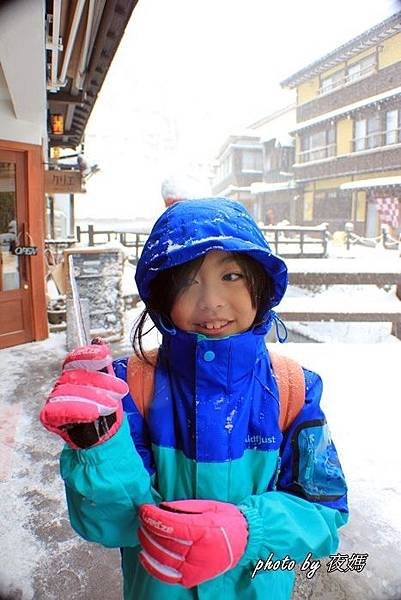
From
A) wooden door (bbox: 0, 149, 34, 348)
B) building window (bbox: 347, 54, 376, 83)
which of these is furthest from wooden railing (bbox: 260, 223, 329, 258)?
wooden door (bbox: 0, 149, 34, 348)

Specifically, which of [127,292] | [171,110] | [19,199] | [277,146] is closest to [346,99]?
[127,292]

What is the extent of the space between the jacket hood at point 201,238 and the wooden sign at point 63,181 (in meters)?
6.32

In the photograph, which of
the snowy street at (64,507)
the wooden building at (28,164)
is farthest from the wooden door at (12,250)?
the snowy street at (64,507)

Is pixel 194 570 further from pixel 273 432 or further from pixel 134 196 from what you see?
pixel 134 196

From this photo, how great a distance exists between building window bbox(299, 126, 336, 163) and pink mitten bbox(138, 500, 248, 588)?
1358 cm

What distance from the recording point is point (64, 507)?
2125 mm

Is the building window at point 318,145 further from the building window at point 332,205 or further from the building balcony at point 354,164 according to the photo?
the building window at point 332,205

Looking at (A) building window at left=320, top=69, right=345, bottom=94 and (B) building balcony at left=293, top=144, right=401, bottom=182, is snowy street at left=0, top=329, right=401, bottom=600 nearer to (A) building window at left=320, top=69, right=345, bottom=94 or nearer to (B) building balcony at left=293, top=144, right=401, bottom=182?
(B) building balcony at left=293, top=144, right=401, bottom=182

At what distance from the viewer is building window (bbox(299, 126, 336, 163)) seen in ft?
43.2

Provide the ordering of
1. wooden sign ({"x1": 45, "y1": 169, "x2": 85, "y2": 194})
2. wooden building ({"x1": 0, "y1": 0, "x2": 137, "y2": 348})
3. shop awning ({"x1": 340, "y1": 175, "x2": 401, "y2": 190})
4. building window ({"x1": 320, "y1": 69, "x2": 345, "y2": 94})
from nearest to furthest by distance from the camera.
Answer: wooden building ({"x1": 0, "y1": 0, "x2": 137, "y2": 348}), wooden sign ({"x1": 45, "y1": 169, "x2": 85, "y2": 194}), shop awning ({"x1": 340, "y1": 175, "x2": 401, "y2": 190}), building window ({"x1": 320, "y1": 69, "x2": 345, "y2": 94})

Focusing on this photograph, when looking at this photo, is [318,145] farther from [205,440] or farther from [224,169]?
[224,169]

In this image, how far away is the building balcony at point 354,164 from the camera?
8.88 meters

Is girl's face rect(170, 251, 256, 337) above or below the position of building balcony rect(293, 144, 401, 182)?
below

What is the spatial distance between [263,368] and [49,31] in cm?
331
